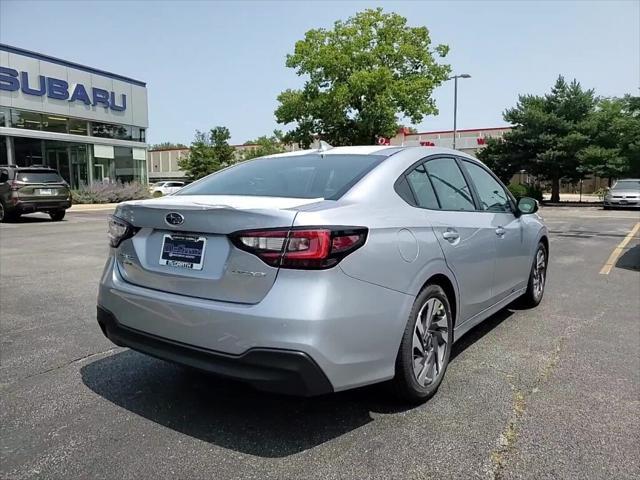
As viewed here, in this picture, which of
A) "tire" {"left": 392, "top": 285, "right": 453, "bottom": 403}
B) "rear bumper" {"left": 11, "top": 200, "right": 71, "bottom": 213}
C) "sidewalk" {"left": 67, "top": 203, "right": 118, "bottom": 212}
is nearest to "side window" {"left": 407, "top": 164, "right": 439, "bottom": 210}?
"tire" {"left": 392, "top": 285, "right": 453, "bottom": 403}

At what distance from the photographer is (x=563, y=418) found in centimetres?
300

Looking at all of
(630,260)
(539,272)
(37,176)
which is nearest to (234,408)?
(539,272)

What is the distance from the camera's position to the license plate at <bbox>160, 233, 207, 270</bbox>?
9.02ft

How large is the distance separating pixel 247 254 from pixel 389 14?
39.6 metres

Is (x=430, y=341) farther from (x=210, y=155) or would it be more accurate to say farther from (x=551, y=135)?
(x=210, y=155)

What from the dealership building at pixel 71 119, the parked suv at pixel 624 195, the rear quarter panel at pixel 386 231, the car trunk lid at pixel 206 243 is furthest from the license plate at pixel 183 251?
the dealership building at pixel 71 119

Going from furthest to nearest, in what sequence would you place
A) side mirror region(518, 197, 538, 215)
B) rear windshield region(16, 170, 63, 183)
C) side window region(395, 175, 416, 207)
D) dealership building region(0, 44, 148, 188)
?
dealership building region(0, 44, 148, 188), rear windshield region(16, 170, 63, 183), side mirror region(518, 197, 538, 215), side window region(395, 175, 416, 207)

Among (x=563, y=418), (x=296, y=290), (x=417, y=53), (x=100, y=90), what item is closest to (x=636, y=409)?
(x=563, y=418)

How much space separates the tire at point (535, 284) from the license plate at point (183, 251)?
12.0 ft

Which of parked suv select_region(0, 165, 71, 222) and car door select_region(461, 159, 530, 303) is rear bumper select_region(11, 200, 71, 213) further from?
car door select_region(461, 159, 530, 303)

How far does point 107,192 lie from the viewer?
94.0 ft

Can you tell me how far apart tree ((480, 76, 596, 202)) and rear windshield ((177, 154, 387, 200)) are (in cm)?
3090

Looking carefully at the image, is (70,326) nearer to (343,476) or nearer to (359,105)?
(343,476)

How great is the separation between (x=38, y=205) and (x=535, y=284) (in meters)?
15.1
